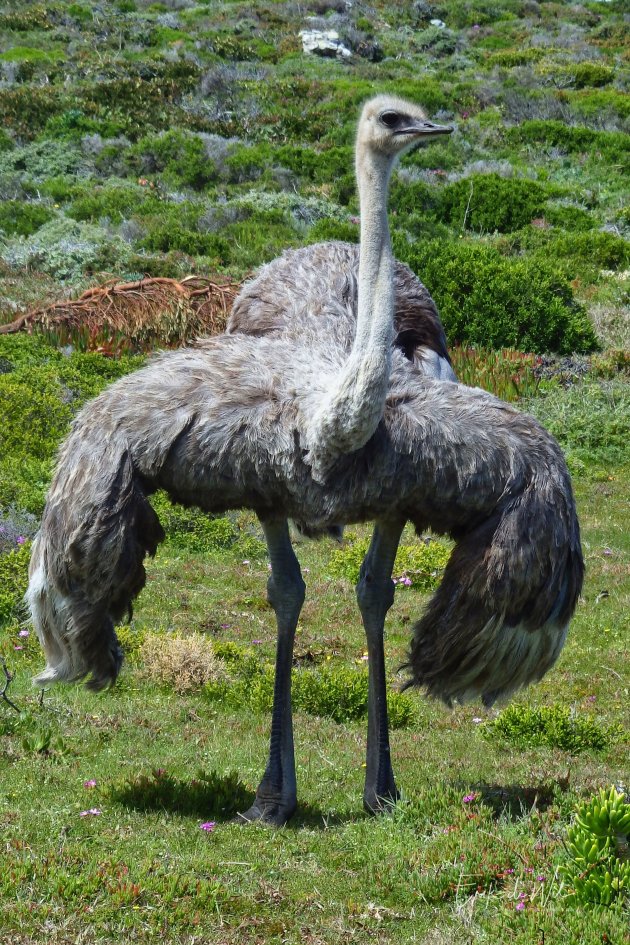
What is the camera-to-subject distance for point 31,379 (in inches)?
405

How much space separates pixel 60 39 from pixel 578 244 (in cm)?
2336

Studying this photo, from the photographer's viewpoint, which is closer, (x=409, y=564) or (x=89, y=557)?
(x=89, y=557)

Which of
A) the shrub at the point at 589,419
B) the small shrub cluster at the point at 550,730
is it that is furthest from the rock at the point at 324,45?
the small shrub cluster at the point at 550,730

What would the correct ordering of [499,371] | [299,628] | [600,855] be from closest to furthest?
[600,855] < [299,628] < [499,371]

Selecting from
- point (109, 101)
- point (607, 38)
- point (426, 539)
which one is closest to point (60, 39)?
point (109, 101)

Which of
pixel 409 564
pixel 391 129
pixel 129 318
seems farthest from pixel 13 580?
pixel 129 318

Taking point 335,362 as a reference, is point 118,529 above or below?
below

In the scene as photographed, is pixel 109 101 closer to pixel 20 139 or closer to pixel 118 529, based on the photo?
pixel 20 139

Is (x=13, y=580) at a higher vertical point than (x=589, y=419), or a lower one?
higher

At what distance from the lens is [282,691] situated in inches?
182

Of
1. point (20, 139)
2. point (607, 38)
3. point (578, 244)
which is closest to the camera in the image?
point (578, 244)

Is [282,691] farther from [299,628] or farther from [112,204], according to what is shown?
[112,204]

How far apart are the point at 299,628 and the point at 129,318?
574 cm

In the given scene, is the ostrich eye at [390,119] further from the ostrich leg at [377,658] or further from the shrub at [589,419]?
the shrub at [589,419]
